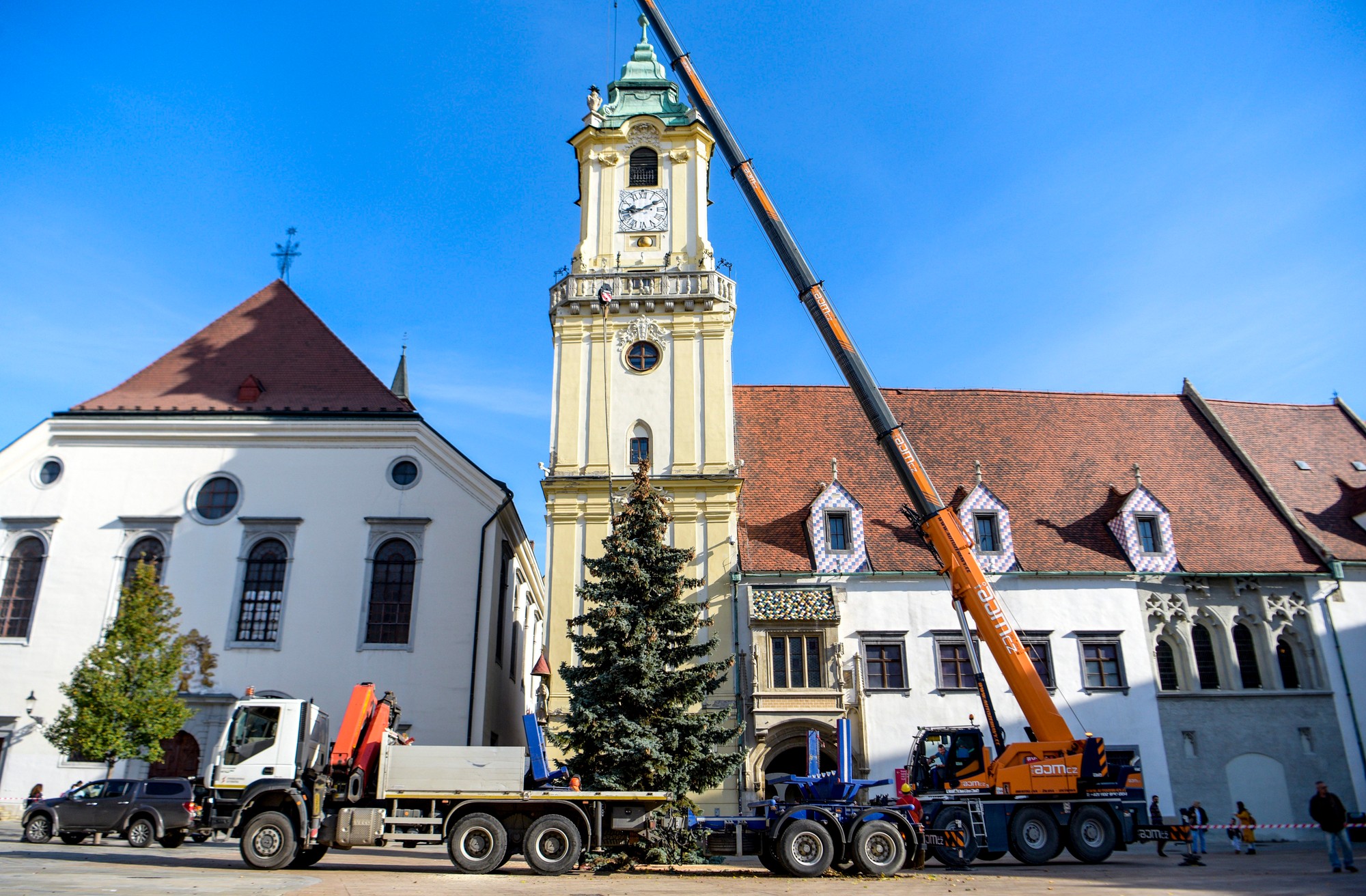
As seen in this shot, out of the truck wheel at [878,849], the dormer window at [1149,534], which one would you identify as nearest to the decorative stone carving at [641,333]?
the dormer window at [1149,534]

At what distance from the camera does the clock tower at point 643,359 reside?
26.8 meters

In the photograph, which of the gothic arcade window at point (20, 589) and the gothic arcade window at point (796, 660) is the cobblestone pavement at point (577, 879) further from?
the gothic arcade window at point (20, 589)

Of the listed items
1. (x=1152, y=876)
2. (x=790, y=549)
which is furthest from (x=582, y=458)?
(x=1152, y=876)

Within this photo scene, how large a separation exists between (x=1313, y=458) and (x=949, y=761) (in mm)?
21332

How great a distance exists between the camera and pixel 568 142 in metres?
32.2

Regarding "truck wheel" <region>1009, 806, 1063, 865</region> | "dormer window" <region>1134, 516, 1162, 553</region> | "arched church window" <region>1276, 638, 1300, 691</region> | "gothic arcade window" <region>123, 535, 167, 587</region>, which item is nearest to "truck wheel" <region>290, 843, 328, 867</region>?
"truck wheel" <region>1009, 806, 1063, 865</region>

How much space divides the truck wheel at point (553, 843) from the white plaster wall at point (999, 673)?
1171 centimetres

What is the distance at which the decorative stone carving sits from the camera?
29.3 metres

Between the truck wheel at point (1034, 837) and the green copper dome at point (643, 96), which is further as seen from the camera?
the green copper dome at point (643, 96)

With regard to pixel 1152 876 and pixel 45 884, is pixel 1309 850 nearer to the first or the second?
pixel 1152 876

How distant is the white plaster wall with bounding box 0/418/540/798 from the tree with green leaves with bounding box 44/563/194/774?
163cm

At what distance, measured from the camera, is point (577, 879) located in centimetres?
1462

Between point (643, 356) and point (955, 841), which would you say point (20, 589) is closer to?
point (643, 356)

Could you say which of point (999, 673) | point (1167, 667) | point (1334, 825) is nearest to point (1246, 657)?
point (1167, 667)
